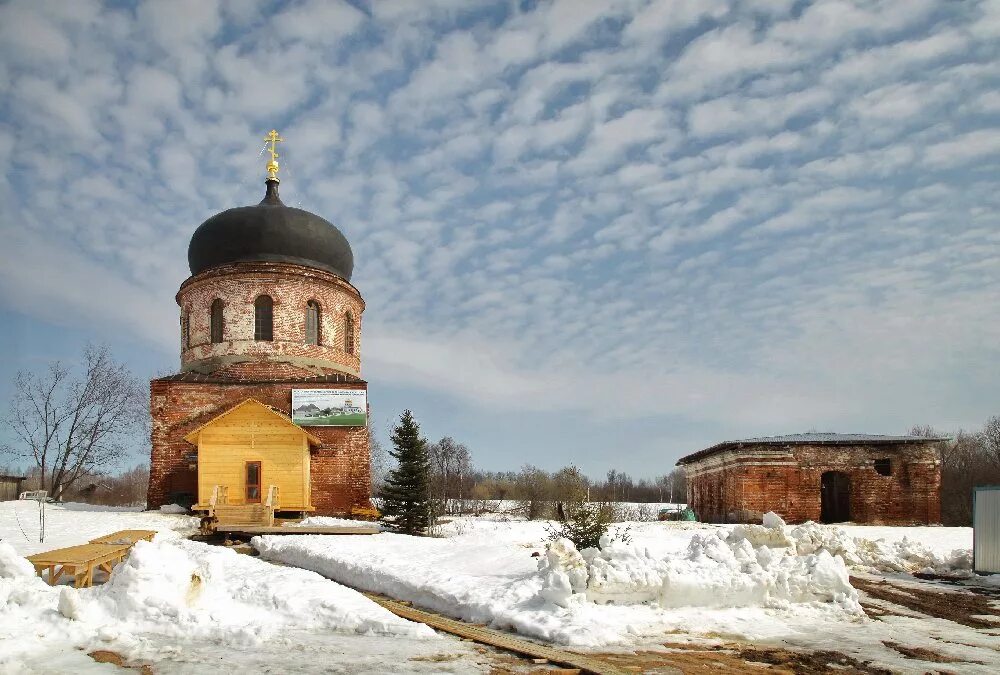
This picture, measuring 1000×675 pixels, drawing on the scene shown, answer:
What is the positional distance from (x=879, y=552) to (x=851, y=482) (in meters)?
8.91

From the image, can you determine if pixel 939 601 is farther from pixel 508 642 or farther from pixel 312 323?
pixel 312 323

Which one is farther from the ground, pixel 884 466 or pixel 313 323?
pixel 313 323

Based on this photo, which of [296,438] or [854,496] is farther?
[854,496]

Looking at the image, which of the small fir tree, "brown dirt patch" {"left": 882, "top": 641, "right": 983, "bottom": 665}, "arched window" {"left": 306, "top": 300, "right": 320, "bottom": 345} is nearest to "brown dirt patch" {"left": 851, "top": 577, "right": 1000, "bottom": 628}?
"brown dirt patch" {"left": 882, "top": 641, "right": 983, "bottom": 665}

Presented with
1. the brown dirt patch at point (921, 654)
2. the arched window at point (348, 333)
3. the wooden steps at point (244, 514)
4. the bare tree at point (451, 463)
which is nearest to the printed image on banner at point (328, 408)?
the arched window at point (348, 333)

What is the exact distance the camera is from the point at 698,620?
9.18 m

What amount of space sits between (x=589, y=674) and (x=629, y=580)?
3.04 metres

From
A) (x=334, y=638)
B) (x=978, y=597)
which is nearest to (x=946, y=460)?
(x=978, y=597)

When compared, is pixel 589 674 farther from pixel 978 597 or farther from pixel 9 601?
pixel 978 597

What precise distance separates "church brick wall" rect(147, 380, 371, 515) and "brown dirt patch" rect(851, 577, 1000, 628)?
571 inches

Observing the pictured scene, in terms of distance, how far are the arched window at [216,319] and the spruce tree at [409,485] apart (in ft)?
24.2

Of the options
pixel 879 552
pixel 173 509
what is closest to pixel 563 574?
pixel 879 552

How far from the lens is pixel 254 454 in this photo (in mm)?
21141

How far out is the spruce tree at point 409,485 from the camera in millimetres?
21078
